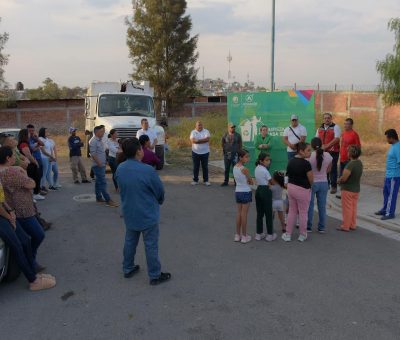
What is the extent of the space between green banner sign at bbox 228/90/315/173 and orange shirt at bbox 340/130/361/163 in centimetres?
156

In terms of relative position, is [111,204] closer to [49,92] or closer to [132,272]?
[132,272]

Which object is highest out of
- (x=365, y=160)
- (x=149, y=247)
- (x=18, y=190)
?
(x=18, y=190)

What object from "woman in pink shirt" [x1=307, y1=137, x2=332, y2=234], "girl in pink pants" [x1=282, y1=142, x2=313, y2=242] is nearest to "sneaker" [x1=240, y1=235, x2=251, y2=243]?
"girl in pink pants" [x1=282, y1=142, x2=313, y2=242]

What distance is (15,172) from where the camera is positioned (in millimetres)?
5238

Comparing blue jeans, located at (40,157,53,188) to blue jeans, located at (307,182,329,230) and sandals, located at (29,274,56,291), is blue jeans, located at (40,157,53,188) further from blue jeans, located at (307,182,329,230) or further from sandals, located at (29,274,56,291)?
blue jeans, located at (307,182,329,230)

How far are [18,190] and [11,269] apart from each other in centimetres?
98

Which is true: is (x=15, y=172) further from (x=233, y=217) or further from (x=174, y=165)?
(x=174, y=165)

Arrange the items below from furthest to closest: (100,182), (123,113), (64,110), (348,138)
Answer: (64,110)
(123,113)
(100,182)
(348,138)

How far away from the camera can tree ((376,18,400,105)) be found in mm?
17936

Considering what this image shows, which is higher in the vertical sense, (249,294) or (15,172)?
(15,172)

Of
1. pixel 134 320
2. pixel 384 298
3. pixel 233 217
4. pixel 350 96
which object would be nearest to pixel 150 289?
pixel 134 320

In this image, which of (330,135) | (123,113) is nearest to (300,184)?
(330,135)

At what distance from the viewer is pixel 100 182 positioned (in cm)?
950

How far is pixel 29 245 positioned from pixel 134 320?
5.83 ft
